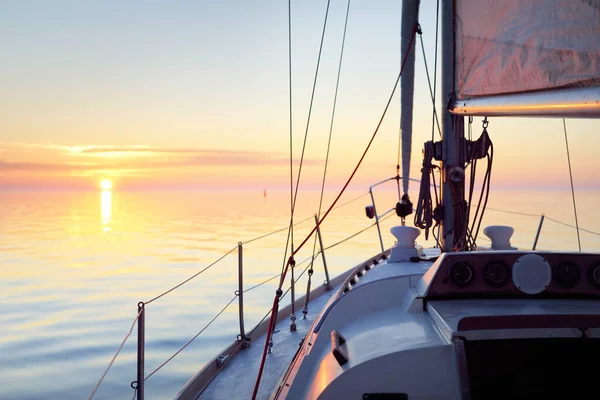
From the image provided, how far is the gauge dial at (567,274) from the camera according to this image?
10.8 feet

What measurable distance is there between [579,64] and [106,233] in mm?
30097

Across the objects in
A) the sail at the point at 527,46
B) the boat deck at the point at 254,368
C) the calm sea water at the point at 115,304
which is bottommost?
the calm sea water at the point at 115,304

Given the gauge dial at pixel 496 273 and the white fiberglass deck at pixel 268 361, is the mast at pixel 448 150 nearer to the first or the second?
the white fiberglass deck at pixel 268 361

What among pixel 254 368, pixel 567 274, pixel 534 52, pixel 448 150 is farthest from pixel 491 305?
pixel 254 368

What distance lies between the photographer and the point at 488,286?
3359mm

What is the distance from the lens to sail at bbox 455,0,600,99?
199 centimetres

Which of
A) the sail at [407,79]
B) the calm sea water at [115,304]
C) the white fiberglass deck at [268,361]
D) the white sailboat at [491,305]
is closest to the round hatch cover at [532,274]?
the white sailboat at [491,305]

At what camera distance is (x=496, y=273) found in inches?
132

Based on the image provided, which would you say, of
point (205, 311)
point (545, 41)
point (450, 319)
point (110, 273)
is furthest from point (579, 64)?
point (110, 273)

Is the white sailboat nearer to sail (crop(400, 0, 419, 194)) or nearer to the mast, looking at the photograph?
the mast

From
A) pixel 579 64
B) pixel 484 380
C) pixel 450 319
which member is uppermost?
pixel 579 64

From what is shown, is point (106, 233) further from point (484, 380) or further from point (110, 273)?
point (484, 380)

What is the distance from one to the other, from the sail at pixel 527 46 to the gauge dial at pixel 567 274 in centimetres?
117

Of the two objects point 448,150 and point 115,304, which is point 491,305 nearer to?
point 448,150
